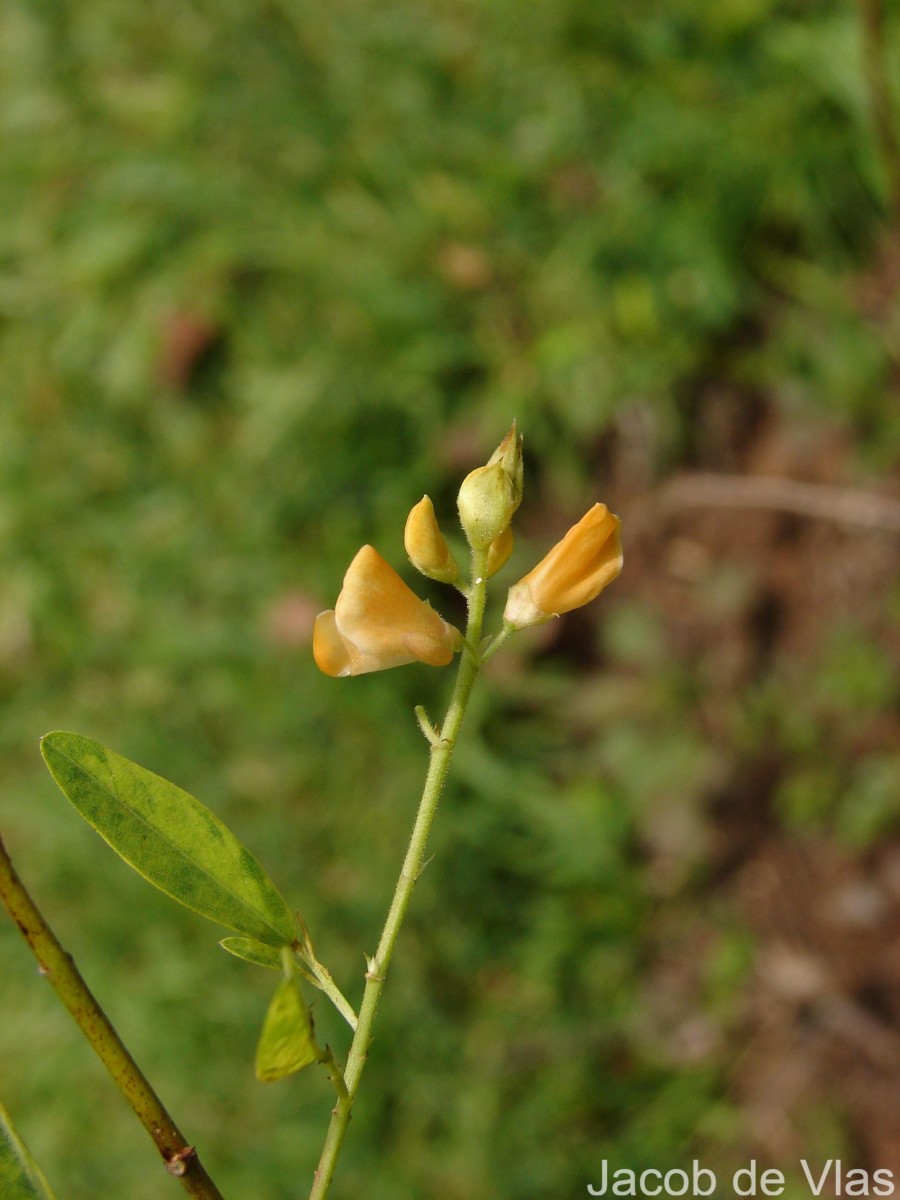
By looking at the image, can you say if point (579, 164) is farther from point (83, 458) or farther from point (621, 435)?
point (83, 458)

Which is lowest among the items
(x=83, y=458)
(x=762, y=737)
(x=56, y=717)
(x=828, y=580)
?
(x=762, y=737)

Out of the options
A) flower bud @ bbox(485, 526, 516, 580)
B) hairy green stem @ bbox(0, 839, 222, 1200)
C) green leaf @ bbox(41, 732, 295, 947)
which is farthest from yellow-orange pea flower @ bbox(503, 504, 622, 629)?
hairy green stem @ bbox(0, 839, 222, 1200)

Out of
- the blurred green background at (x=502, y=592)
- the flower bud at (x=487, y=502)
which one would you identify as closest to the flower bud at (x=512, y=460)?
the flower bud at (x=487, y=502)

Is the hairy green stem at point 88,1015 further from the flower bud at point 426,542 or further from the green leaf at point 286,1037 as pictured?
the flower bud at point 426,542

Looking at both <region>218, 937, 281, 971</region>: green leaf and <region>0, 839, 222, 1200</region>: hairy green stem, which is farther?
<region>218, 937, 281, 971</region>: green leaf

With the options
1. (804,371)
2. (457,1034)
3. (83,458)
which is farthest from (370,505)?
(457,1034)

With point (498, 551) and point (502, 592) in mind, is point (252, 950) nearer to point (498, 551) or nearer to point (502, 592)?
point (498, 551)

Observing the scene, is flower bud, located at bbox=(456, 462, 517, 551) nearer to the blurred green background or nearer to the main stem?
the main stem
